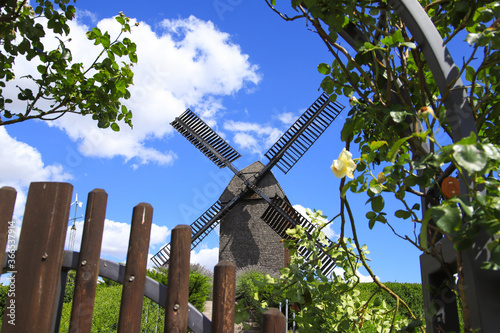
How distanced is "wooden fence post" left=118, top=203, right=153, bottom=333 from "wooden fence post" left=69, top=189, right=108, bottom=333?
0.34ft

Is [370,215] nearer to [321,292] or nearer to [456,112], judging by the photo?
[456,112]

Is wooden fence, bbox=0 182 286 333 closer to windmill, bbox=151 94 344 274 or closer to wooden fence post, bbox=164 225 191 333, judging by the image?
wooden fence post, bbox=164 225 191 333

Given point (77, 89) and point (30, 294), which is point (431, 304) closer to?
point (30, 294)

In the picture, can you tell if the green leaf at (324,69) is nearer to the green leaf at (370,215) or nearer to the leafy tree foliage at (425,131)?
the leafy tree foliage at (425,131)

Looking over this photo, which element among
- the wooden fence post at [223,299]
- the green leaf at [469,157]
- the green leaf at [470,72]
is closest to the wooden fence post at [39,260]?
the wooden fence post at [223,299]

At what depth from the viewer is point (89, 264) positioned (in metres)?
1.27

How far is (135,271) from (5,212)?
0.50 metres

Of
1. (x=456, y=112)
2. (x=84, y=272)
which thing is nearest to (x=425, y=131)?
(x=456, y=112)

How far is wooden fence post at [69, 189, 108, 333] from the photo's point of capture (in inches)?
47.6

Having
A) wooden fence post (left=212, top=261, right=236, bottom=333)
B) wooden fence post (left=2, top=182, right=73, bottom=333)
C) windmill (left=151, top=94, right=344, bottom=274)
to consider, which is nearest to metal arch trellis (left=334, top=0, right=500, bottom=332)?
wooden fence post (left=212, top=261, right=236, bottom=333)

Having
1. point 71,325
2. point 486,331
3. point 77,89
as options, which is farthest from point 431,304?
point 77,89

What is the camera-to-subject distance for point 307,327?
1.88m

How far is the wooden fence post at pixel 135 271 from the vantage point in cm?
120

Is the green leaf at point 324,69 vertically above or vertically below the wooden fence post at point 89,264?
above
